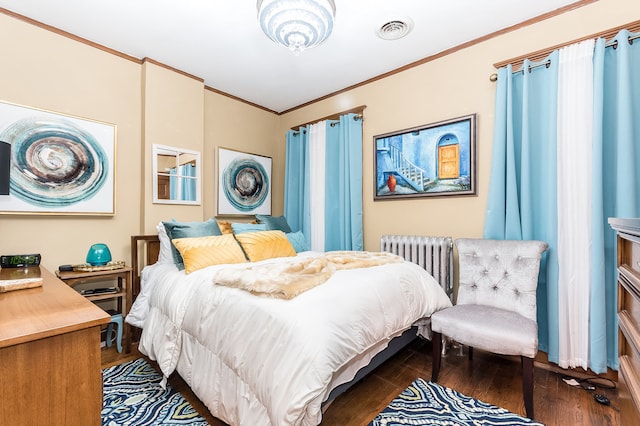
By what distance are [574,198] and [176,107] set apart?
3491mm

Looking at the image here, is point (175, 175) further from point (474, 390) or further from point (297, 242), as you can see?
point (474, 390)

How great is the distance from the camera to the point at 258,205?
401 centimetres

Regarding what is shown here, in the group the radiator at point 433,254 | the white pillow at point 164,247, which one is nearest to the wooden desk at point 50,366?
the white pillow at point 164,247

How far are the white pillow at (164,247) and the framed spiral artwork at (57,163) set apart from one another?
49 centimetres

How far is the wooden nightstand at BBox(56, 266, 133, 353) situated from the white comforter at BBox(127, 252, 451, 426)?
50 cm

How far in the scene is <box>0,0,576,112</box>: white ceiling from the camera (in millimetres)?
2189

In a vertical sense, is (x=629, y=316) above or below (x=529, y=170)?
below

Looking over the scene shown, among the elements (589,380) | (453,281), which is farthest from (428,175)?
(589,380)

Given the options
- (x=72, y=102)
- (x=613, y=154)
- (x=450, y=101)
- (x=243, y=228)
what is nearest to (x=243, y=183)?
(x=243, y=228)

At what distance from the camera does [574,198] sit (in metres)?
2.10

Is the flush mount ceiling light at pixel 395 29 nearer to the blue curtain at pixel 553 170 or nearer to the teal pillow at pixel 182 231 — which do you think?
the blue curtain at pixel 553 170

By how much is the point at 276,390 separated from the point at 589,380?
2121 mm

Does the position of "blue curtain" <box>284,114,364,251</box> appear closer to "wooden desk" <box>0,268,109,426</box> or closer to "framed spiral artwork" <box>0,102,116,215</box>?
"framed spiral artwork" <box>0,102,116,215</box>

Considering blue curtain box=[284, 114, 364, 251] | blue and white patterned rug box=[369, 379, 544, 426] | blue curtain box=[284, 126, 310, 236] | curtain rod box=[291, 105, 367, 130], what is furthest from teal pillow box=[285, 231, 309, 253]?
blue and white patterned rug box=[369, 379, 544, 426]
